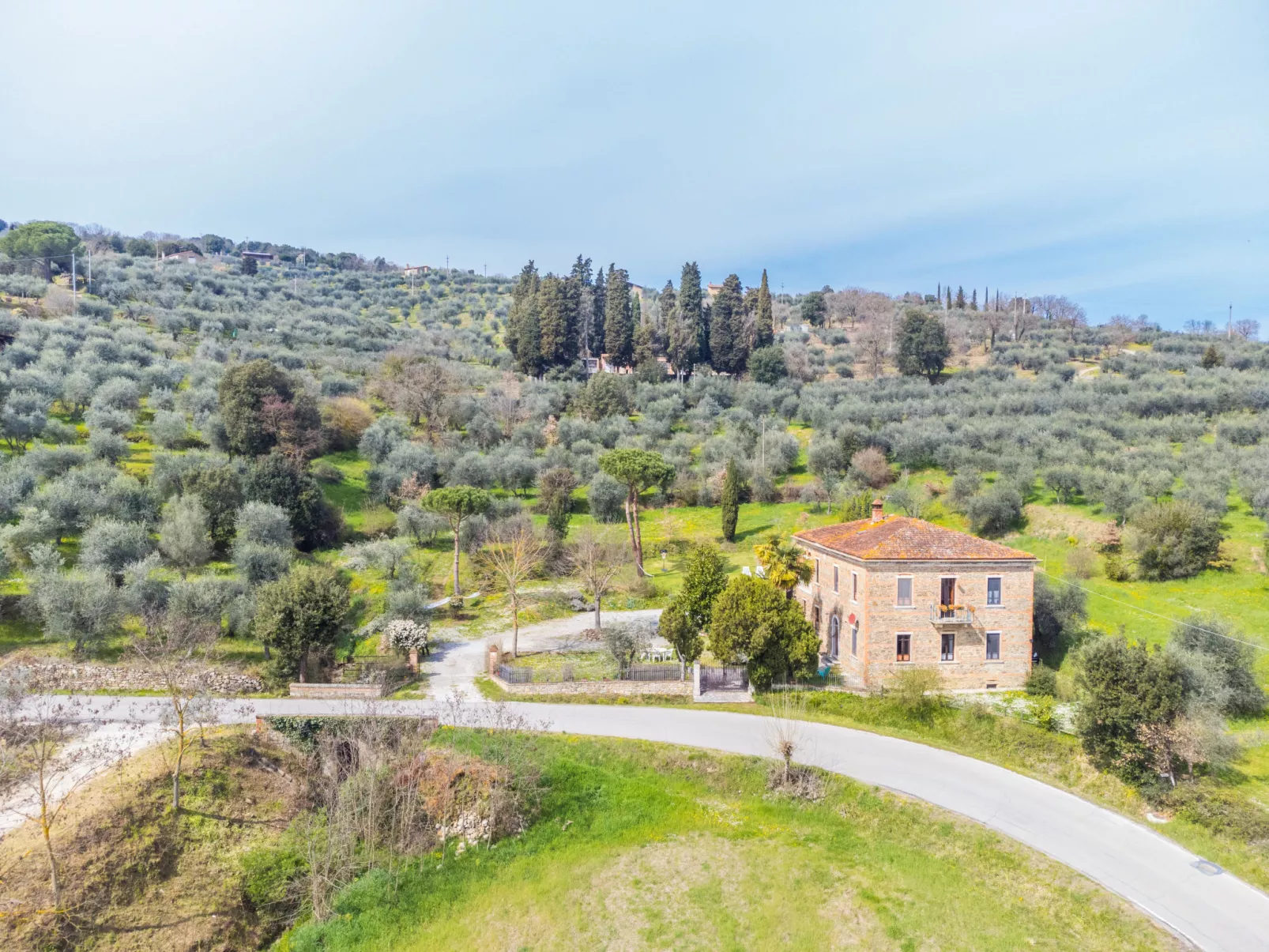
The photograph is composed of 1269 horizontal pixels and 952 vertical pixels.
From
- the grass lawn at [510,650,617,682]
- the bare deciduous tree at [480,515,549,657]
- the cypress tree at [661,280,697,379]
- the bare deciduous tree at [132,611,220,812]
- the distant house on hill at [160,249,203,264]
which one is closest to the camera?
the bare deciduous tree at [132,611,220,812]

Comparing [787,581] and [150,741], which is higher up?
[787,581]

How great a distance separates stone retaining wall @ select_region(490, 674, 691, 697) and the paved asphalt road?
93cm

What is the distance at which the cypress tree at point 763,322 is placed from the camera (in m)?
82.3

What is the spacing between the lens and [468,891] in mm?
17641

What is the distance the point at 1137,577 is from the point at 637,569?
23933 mm

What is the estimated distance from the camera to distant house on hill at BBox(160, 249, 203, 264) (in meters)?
123

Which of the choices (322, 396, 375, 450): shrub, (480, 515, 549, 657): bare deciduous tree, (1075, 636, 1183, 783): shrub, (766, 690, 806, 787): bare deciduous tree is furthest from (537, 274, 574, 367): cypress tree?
(1075, 636, 1183, 783): shrub

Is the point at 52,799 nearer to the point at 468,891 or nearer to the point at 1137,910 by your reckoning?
the point at 468,891

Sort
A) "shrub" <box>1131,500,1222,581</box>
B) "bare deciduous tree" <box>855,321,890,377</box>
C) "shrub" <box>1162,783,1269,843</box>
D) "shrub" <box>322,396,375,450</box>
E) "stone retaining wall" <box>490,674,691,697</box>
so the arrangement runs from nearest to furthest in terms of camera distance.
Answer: "shrub" <box>1162,783,1269,843</box> → "stone retaining wall" <box>490,674,691,697</box> → "shrub" <box>1131,500,1222,581</box> → "shrub" <box>322,396,375,450</box> → "bare deciduous tree" <box>855,321,890,377</box>

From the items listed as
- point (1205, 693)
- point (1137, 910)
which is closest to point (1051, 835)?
point (1137, 910)

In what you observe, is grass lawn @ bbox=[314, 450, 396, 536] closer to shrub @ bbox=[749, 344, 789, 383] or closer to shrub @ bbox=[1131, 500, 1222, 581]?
shrub @ bbox=[1131, 500, 1222, 581]

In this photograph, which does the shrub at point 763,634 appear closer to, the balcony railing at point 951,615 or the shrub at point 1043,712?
the balcony railing at point 951,615

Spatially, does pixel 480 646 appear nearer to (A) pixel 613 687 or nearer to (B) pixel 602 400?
(A) pixel 613 687

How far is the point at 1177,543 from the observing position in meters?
32.4
